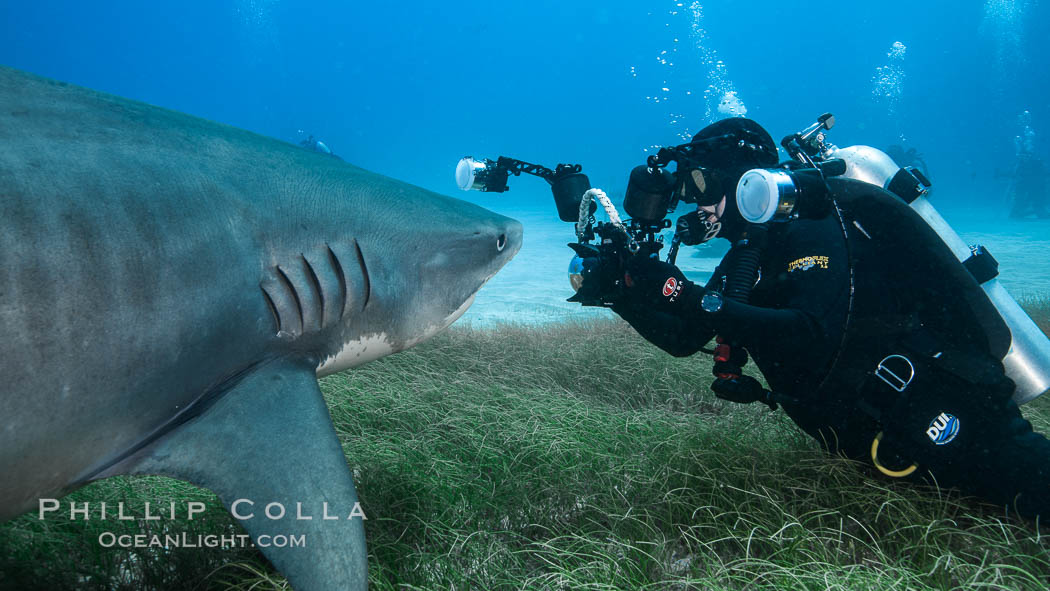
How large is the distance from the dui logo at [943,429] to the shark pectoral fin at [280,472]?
2827 mm

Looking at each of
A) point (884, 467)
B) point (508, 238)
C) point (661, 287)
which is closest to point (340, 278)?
point (508, 238)

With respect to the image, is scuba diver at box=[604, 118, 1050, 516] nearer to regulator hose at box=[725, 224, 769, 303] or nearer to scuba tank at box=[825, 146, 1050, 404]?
regulator hose at box=[725, 224, 769, 303]

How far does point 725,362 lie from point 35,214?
3.04 metres

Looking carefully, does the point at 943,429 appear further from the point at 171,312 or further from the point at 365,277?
the point at 171,312

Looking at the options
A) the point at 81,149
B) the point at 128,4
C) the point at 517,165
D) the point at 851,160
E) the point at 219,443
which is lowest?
the point at 219,443

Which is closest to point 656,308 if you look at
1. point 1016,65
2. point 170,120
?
point 170,120

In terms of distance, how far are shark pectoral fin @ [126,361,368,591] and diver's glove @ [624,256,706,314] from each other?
1.78 metres

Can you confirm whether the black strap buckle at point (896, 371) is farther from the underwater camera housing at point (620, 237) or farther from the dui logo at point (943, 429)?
the underwater camera housing at point (620, 237)

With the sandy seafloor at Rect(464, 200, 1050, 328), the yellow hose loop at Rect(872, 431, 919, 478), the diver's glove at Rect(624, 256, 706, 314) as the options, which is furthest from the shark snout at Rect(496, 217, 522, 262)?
the sandy seafloor at Rect(464, 200, 1050, 328)

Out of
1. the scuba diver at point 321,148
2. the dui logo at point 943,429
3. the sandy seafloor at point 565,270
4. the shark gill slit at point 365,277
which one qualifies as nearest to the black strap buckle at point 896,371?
the dui logo at point 943,429

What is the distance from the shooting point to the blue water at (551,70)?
10625 cm

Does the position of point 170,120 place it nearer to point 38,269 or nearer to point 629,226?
point 38,269

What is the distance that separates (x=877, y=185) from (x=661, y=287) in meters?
1.58

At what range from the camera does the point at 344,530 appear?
53.4 inches
